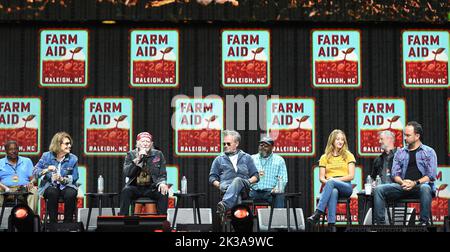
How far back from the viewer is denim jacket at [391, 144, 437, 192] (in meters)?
8.27

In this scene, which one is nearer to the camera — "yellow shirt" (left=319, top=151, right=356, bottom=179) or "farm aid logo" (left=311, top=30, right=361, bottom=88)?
"yellow shirt" (left=319, top=151, right=356, bottom=179)

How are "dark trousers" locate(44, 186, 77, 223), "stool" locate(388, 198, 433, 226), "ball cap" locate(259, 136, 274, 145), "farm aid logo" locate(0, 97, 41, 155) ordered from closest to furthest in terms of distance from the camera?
1. "stool" locate(388, 198, 433, 226)
2. "dark trousers" locate(44, 186, 77, 223)
3. "ball cap" locate(259, 136, 274, 145)
4. "farm aid logo" locate(0, 97, 41, 155)

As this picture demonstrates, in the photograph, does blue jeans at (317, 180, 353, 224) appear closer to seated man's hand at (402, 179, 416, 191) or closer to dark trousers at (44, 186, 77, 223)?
seated man's hand at (402, 179, 416, 191)

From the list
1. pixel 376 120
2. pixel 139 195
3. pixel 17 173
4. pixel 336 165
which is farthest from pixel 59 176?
pixel 376 120

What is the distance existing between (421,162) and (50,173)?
3864 millimetres

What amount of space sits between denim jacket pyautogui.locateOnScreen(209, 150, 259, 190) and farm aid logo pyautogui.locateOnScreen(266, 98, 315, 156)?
1108mm

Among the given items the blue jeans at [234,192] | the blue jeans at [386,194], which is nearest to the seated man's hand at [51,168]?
the blue jeans at [234,192]

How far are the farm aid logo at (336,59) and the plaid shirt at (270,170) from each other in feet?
4.18

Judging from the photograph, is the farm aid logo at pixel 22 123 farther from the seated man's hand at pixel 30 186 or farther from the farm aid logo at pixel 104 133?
the seated man's hand at pixel 30 186

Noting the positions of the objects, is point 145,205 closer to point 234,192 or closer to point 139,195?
point 139,195

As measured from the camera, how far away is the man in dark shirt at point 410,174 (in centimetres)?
821

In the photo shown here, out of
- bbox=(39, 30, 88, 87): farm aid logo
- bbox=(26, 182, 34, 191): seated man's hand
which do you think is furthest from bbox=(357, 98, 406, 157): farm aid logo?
bbox=(26, 182, 34, 191): seated man's hand

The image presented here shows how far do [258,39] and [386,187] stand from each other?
9.21ft
